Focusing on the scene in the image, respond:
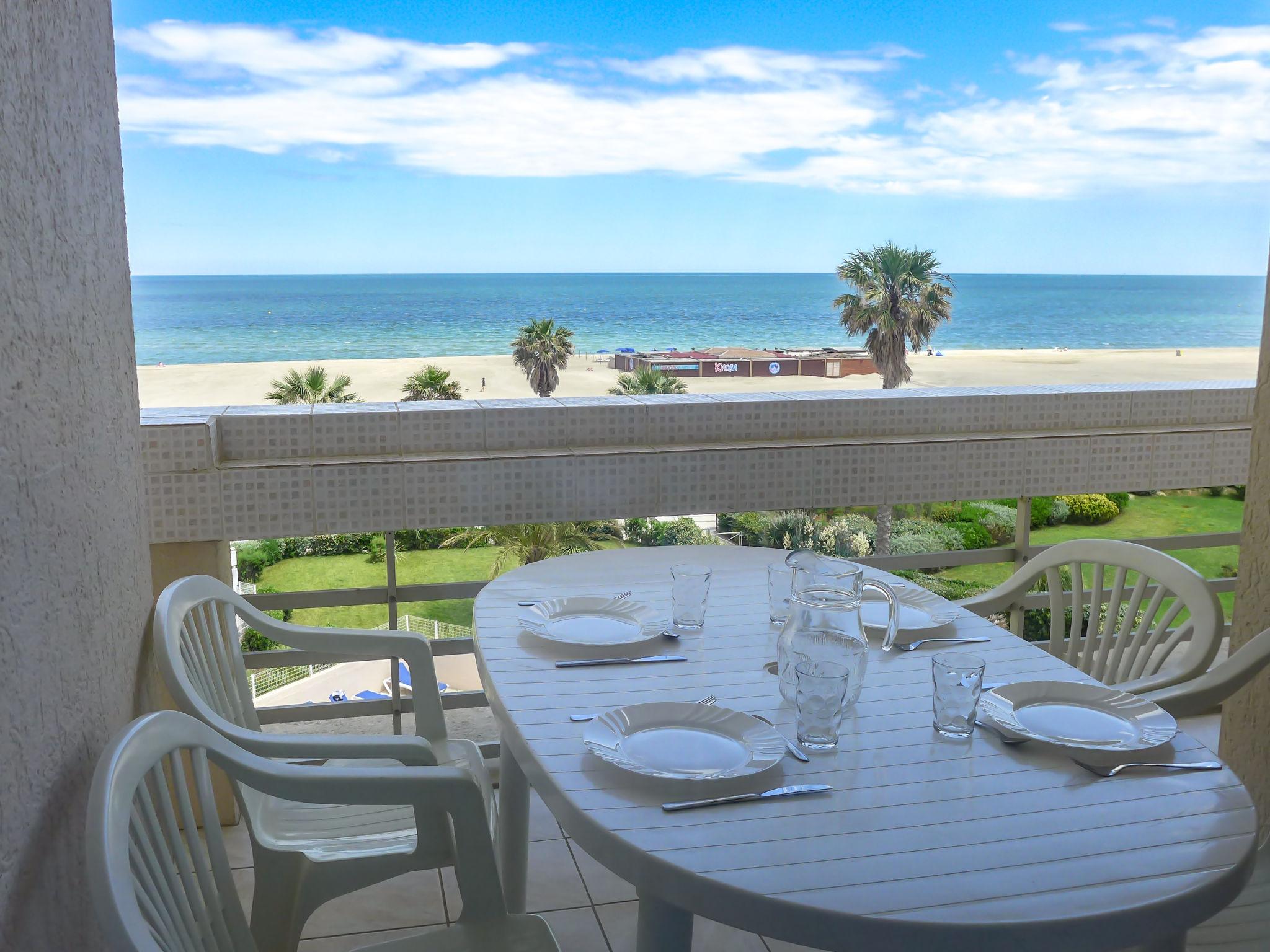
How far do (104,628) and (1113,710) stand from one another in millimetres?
1276

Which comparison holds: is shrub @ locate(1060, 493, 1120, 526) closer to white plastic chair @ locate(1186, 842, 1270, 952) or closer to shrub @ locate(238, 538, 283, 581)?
shrub @ locate(238, 538, 283, 581)

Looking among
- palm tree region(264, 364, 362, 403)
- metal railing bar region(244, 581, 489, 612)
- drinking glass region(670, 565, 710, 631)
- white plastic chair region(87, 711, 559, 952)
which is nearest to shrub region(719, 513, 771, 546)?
metal railing bar region(244, 581, 489, 612)

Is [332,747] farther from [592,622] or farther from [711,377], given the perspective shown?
[711,377]

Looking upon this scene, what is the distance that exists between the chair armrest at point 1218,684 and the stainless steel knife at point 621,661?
74cm

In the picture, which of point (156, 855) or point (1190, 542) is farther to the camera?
point (1190, 542)

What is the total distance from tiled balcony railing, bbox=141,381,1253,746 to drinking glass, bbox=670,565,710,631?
0.80m

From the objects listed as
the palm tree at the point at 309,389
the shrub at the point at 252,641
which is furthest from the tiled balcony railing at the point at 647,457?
the palm tree at the point at 309,389

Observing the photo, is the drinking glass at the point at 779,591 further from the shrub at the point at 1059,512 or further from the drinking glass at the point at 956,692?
the shrub at the point at 1059,512

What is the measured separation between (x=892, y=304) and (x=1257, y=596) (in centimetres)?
1978

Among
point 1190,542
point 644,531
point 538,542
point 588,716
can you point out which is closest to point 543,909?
point 588,716

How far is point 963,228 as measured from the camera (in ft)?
115

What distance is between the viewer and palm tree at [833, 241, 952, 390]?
20.7m

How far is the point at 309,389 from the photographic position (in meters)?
24.8

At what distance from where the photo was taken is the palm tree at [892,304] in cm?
2069
